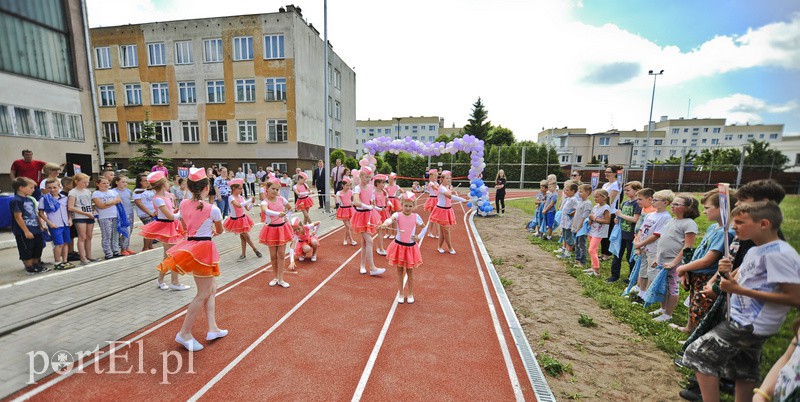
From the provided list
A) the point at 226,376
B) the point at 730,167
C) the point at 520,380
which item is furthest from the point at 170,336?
the point at 730,167

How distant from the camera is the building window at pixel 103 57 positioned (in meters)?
27.5

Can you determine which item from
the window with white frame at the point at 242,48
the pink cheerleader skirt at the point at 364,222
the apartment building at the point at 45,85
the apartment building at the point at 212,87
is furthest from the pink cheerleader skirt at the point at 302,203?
the window with white frame at the point at 242,48

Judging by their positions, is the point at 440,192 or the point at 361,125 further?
the point at 361,125

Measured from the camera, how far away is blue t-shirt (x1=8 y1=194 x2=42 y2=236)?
651 cm

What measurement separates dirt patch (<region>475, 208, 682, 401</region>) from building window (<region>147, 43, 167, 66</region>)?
32277mm

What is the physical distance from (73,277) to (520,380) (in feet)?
27.9

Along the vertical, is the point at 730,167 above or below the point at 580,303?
above

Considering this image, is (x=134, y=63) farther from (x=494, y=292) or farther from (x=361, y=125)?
(x=361, y=125)

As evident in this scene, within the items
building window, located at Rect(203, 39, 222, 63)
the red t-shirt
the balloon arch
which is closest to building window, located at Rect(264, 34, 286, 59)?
building window, located at Rect(203, 39, 222, 63)

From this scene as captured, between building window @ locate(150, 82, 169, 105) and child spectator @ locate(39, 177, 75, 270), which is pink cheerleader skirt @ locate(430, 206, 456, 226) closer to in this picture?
child spectator @ locate(39, 177, 75, 270)

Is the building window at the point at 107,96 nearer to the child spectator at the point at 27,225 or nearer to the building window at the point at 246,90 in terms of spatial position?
the building window at the point at 246,90

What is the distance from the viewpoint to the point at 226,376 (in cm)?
378

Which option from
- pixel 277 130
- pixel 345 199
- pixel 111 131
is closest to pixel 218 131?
A: pixel 277 130

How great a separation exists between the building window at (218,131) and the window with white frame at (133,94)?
267 inches
